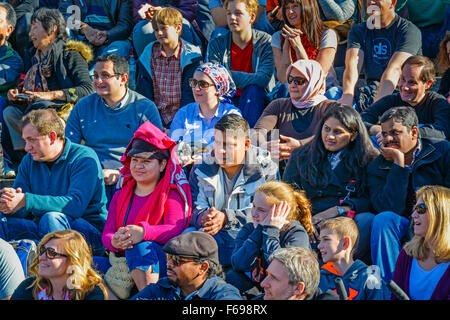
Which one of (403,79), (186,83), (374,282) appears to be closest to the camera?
(374,282)

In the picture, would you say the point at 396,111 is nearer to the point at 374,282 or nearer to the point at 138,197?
the point at 374,282

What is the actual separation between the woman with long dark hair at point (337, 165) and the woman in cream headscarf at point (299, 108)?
24.7 inches

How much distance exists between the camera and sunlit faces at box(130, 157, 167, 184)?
5105 mm

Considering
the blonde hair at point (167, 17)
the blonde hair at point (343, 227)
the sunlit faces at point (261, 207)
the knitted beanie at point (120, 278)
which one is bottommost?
the knitted beanie at point (120, 278)

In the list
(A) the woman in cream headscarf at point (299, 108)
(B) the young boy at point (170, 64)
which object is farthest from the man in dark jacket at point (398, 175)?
(B) the young boy at point (170, 64)

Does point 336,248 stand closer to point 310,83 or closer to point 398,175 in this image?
point 398,175

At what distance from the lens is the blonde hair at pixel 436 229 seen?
401 centimetres

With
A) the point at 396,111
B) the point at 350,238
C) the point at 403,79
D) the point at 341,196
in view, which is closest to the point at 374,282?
the point at 350,238

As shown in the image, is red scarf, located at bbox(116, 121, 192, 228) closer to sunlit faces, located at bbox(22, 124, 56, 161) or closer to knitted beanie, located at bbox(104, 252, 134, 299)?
knitted beanie, located at bbox(104, 252, 134, 299)

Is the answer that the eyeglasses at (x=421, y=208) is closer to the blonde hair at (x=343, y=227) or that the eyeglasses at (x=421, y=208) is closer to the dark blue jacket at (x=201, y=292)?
the blonde hair at (x=343, y=227)

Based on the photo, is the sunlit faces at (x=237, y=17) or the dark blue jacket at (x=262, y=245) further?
the sunlit faces at (x=237, y=17)

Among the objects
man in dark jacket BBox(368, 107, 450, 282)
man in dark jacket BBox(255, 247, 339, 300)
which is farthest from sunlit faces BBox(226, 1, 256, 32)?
man in dark jacket BBox(255, 247, 339, 300)

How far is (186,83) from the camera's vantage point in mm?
7078

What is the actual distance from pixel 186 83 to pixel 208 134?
1.05 meters
